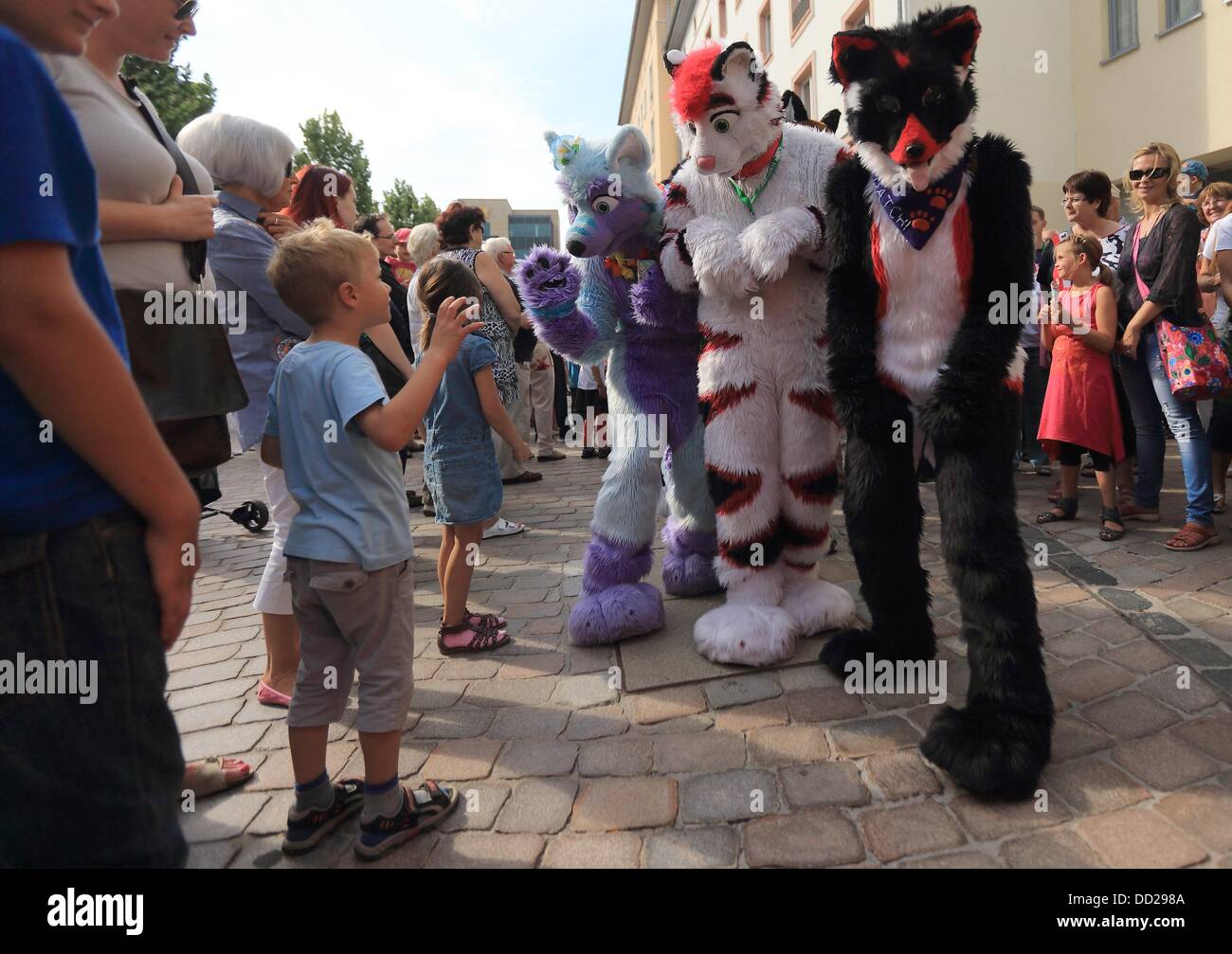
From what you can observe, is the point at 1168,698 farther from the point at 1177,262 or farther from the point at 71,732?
the point at 71,732

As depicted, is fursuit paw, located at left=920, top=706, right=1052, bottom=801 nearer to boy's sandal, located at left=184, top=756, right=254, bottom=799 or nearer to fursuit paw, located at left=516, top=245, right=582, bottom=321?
boy's sandal, located at left=184, top=756, right=254, bottom=799

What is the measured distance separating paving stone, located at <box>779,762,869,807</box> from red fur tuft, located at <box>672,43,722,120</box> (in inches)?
95.5

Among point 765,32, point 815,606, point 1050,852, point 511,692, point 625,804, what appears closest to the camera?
point 1050,852


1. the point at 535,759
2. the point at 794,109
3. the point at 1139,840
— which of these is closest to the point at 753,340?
the point at 535,759

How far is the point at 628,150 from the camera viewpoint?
11.2ft

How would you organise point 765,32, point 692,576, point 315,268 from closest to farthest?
point 315,268 → point 692,576 → point 765,32

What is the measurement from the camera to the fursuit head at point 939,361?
2266 millimetres

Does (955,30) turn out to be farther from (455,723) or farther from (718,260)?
(455,723)

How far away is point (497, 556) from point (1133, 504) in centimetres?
398

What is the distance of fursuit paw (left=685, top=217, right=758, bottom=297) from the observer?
2924mm

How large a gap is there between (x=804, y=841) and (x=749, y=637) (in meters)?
1.05

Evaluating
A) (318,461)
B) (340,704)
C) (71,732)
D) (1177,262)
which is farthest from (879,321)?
(1177,262)

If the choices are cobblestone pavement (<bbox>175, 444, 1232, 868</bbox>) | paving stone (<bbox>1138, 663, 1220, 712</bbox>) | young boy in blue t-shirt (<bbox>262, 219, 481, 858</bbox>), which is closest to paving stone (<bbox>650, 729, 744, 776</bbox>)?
cobblestone pavement (<bbox>175, 444, 1232, 868</bbox>)

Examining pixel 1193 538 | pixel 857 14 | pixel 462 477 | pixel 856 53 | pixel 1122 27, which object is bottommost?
pixel 1193 538
